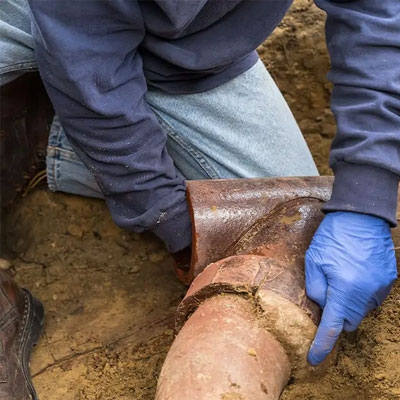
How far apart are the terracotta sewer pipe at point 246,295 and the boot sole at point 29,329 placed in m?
0.46

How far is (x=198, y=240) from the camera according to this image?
5.19 feet

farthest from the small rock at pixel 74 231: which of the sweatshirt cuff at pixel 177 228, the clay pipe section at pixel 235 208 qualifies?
the clay pipe section at pixel 235 208

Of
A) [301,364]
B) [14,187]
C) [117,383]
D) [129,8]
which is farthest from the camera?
[14,187]

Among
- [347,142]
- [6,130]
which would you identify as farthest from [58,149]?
[347,142]

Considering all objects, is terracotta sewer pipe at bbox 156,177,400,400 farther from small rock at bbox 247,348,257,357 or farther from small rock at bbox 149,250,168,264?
small rock at bbox 149,250,168,264

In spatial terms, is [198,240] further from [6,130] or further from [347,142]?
[6,130]

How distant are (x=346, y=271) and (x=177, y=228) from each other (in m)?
0.47

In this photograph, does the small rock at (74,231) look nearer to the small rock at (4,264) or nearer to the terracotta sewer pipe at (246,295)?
the small rock at (4,264)

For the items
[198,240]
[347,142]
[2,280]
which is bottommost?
[2,280]

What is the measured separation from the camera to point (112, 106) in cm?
158

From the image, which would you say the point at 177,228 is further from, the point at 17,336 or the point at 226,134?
the point at 17,336

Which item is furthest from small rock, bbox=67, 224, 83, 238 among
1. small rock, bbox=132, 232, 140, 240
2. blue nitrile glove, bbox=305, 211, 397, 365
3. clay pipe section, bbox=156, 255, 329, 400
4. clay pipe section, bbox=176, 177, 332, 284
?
blue nitrile glove, bbox=305, 211, 397, 365

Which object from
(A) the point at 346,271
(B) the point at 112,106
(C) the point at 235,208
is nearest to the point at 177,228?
(C) the point at 235,208

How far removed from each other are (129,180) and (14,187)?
0.69 metres
